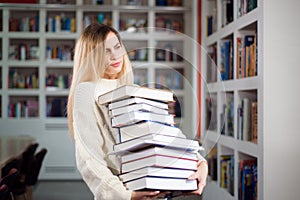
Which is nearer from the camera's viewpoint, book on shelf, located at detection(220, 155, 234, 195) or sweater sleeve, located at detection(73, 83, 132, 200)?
sweater sleeve, located at detection(73, 83, 132, 200)

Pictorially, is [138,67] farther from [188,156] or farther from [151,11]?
[151,11]

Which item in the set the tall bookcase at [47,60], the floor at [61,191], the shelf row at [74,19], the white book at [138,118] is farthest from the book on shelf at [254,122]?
the shelf row at [74,19]

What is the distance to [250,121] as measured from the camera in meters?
3.13

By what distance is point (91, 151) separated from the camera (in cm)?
128

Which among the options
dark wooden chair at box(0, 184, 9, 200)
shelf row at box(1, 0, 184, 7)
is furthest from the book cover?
shelf row at box(1, 0, 184, 7)

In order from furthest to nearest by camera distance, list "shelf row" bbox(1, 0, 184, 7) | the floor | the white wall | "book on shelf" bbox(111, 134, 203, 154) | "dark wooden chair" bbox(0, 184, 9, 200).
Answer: "shelf row" bbox(1, 0, 184, 7) < the floor < the white wall < "dark wooden chair" bbox(0, 184, 9, 200) < "book on shelf" bbox(111, 134, 203, 154)

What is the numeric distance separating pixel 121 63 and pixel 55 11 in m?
5.28

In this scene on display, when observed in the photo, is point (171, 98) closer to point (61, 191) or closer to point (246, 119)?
point (246, 119)

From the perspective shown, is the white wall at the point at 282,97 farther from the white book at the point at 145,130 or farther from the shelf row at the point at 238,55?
the white book at the point at 145,130

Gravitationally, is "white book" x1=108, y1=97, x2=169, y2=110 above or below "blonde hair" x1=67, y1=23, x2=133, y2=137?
below

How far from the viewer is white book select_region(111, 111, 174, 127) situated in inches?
47.7

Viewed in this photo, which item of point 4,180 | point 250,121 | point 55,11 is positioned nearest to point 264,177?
point 250,121

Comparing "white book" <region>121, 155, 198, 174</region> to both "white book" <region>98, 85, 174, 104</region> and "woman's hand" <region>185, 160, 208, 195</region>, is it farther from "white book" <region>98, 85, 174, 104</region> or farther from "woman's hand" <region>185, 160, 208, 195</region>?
"white book" <region>98, 85, 174, 104</region>

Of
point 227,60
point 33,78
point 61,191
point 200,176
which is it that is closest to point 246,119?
point 227,60
